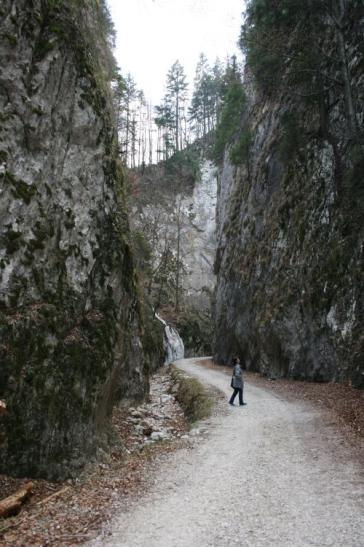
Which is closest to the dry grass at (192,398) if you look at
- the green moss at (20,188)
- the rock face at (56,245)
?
the rock face at (56,245)

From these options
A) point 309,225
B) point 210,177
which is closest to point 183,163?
point 210,177

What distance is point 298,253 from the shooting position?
21.5m

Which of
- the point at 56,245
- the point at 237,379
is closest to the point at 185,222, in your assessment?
the point at 237,379

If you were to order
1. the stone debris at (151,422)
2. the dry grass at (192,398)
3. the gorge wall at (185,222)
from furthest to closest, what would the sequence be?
the gorge wall at (185,222) < the dry grass at (192,398) < the stone debris at (151,422)

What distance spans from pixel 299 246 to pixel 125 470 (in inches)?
637

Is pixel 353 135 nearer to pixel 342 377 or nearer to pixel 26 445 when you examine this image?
pixel 342 377

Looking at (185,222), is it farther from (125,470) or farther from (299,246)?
(125,470)

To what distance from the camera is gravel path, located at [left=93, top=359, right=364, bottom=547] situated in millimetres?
5352

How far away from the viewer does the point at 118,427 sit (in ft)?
41.7

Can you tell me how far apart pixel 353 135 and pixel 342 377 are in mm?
10214

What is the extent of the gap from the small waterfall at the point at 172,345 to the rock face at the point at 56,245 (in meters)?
27.0

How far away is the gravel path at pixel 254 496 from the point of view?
5.35m

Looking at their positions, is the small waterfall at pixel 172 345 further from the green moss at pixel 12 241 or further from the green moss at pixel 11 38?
the green moss at pixel 11 38

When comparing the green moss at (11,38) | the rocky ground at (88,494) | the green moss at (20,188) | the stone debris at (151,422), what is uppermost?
the green moss at (11,38)
